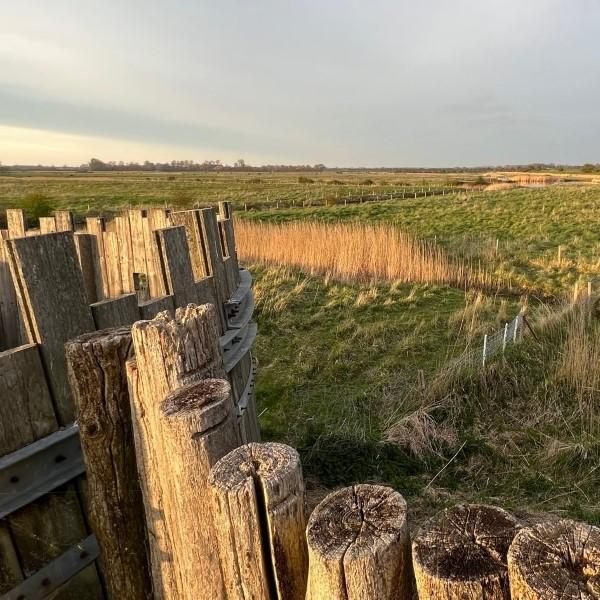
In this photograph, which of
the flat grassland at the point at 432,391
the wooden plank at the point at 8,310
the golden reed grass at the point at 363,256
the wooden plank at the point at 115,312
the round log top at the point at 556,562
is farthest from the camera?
the golden reed grass at the point at 363,256

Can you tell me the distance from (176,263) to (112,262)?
163 centimetres

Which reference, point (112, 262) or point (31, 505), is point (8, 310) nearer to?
point (112, 262)

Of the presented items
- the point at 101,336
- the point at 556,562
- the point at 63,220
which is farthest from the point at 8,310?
the point at 556,562

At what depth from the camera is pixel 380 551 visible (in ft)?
3.81

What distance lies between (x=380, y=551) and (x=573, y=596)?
41 centimetres

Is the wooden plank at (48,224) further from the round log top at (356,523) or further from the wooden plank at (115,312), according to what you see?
the round log top at (356,523)

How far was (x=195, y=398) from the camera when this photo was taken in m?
1.46

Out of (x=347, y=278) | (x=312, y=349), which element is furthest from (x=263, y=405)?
(x=347, y=278)

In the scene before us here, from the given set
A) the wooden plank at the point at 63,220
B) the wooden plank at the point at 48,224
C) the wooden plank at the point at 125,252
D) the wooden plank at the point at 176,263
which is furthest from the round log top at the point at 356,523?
the wooden plank at the point at 48,224

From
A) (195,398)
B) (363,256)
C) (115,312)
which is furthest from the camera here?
(363,256)

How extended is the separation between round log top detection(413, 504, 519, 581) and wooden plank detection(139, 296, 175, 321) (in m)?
1.28

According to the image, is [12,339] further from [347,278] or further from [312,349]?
[347,278]

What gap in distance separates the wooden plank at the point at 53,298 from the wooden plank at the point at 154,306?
0.87 ft

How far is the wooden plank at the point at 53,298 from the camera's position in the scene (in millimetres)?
1598
